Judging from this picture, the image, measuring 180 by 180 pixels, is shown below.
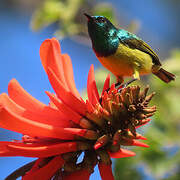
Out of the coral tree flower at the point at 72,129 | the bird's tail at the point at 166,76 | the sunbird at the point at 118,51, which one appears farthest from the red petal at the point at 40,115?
the bird's tail at the point at 166,76

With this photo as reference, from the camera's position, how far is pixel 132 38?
2451 millimetres

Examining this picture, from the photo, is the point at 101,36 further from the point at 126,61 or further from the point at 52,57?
the point at 52,57

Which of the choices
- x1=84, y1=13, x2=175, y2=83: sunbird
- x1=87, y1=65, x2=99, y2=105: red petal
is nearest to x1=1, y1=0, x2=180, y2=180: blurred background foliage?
x1=84, y1=13, x2=175, y2=83: sunbird

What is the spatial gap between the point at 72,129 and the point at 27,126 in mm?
142

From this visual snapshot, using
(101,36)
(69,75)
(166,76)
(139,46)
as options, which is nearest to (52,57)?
(69,75)

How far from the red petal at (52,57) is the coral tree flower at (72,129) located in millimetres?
60

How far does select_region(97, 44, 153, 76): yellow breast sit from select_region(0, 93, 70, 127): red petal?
101 centimetres

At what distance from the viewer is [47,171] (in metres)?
1.09

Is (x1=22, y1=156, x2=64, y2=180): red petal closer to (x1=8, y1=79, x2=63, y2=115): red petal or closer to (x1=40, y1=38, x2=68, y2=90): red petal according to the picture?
(x1=8, y1=79, x2=63, y2=115): red petal

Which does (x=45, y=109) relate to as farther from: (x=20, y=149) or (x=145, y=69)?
(x=145, y=69)

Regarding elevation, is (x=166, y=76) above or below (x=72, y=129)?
above

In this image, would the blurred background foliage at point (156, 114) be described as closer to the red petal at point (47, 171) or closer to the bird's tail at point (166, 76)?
the bird's tail at point (166, 76)

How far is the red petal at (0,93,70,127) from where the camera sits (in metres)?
1.13

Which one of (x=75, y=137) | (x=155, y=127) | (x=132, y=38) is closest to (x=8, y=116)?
(x=75, y=137)
